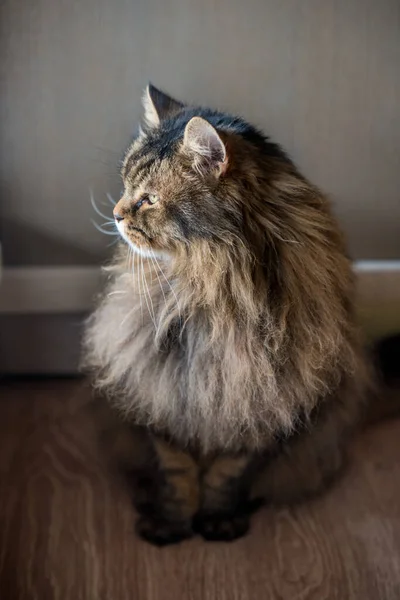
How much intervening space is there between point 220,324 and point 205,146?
0.28m

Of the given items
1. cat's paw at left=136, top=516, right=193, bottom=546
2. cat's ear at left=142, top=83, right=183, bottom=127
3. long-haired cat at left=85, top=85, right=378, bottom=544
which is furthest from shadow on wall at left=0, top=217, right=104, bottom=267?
cat's paw at left=136, top=516, right=193, bottom=546

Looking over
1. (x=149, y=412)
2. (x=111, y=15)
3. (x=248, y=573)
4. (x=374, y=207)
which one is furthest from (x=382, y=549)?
(x=111, y=15)

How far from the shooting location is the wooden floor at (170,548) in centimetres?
119

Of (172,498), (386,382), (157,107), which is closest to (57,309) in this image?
(172,498)

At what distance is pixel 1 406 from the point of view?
5.39ft

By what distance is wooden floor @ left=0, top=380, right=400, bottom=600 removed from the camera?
119cm

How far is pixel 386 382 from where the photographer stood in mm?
1561

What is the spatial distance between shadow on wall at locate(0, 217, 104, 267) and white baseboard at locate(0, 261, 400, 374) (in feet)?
0.08

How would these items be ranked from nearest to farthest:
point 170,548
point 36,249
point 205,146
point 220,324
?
point 205,146
point 220,324
point 170,548
point 36,249

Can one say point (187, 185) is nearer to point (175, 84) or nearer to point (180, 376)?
point (180, 376)

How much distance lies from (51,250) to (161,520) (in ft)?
2.32

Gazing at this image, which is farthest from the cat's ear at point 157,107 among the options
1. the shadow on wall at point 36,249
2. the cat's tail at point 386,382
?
the cat's tail at point 386,382

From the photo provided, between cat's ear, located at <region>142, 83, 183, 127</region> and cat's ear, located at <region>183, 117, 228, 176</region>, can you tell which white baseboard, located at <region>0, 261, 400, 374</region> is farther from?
cat's ear, located at <region>183, 117, 228, 176</region>

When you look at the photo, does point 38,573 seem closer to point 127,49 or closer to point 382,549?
→ point 382,549
